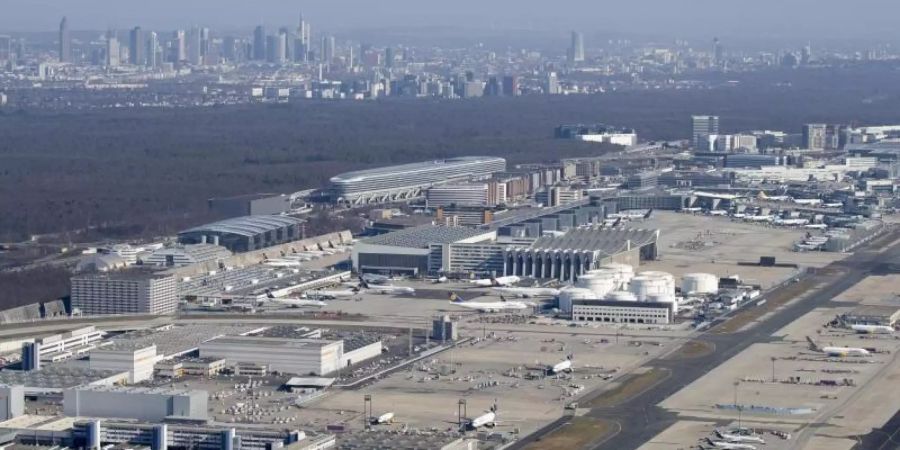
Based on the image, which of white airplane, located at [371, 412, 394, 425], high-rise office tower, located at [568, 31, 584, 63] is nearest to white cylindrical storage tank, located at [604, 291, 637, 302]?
white airplane, located at [371, 412, 394, 425]

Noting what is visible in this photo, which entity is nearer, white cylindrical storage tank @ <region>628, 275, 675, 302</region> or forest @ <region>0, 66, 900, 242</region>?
white cylindrical storage tank @ <region>628, 275, 675, 302</region>

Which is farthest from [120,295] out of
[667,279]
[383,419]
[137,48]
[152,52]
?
[137,48]

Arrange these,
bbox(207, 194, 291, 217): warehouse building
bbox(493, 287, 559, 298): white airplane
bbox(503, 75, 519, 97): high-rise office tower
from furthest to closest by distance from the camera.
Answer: bbox(503, 75, 519, 97): high-rise office tower
bbox(207, 194, 291, 217): warehouse building
bbox(493, 287, 559, 298): white airplane

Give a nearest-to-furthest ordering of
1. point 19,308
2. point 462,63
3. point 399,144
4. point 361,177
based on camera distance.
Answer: point 19,308
point 361,177
point 399,144
point 462,63

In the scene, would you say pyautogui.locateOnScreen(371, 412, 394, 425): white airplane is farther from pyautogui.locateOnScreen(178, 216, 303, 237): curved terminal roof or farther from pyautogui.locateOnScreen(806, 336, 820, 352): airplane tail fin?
pyautogui.locateOnScreen(178, 216, 303, 237): curved terminal roof

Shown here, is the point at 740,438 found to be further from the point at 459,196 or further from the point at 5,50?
the point at 5,50

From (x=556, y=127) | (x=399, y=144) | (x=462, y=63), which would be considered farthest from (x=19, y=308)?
(x=462, y=63)

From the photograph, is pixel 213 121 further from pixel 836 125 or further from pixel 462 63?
pixel 462 63
